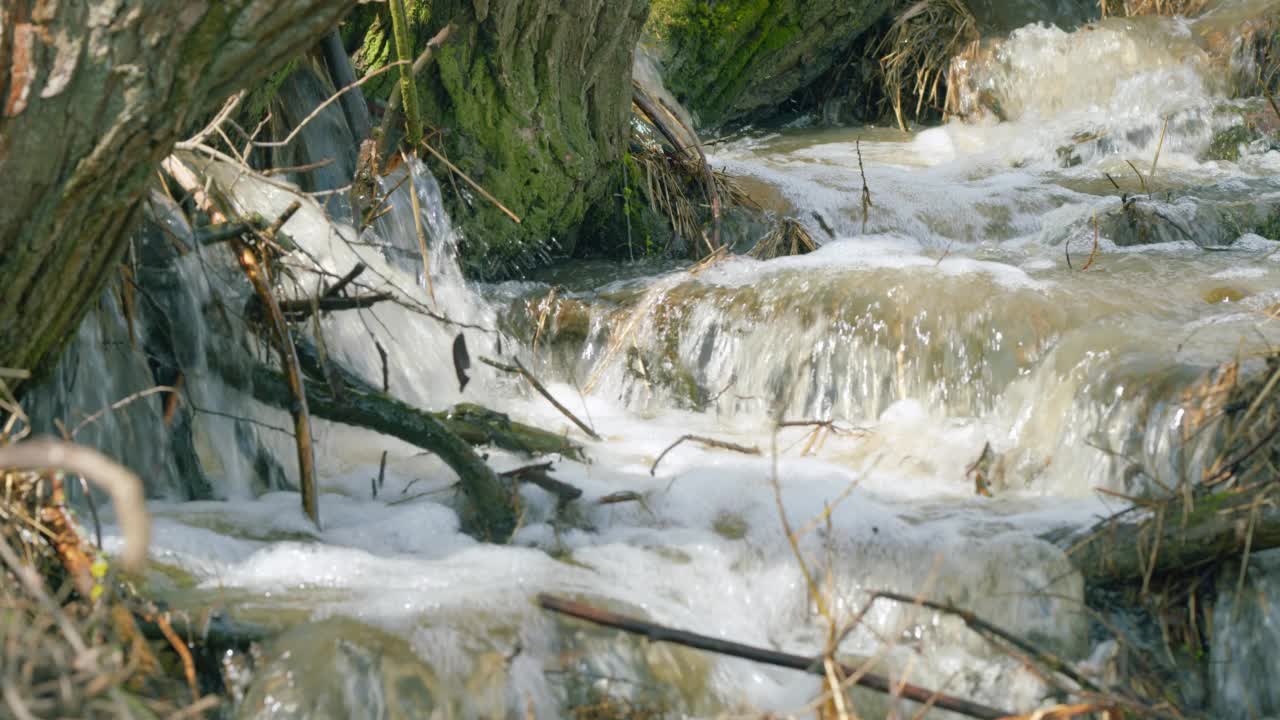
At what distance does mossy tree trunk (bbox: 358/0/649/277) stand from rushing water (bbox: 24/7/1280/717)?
315 millimetres

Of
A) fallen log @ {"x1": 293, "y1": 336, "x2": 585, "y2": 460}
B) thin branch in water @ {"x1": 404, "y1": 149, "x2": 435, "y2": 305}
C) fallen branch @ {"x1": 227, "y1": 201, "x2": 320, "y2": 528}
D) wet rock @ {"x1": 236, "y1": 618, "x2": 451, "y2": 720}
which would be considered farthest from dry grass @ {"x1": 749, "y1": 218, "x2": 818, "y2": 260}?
wet rock @ {"x1": 236, "y1": 618, "x2": 451, "y2": 720}

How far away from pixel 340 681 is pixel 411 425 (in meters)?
1.08

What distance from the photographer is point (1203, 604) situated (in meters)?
2.91

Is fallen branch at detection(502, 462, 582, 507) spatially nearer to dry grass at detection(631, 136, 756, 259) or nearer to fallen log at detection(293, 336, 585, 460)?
fallen log at detection(293, 336, 585, 460)

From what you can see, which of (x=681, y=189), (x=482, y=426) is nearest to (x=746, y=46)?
(x=681, y=189)

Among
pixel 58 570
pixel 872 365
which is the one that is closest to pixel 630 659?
pixel 58 570

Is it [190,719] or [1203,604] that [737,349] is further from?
[190,719]

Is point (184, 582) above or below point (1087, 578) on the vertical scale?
above

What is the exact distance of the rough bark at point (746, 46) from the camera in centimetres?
902

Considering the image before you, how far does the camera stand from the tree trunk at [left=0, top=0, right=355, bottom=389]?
2.11 metres

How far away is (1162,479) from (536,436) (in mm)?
1783

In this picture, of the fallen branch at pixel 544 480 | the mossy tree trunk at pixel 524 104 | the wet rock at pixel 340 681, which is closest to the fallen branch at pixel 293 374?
the fallen branch at pixel 544 480

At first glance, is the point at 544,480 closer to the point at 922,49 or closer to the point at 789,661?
the point at 789,661

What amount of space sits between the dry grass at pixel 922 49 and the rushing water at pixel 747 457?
10.9 feet
